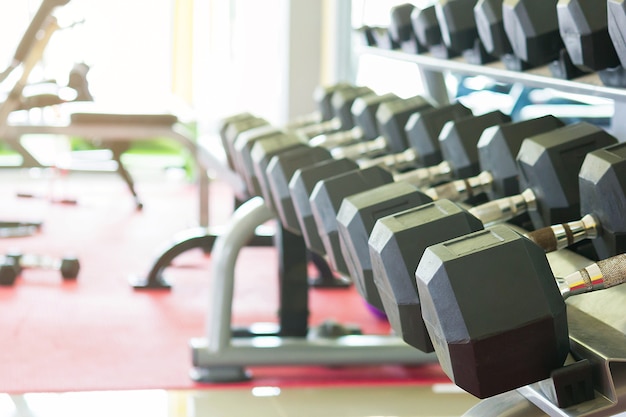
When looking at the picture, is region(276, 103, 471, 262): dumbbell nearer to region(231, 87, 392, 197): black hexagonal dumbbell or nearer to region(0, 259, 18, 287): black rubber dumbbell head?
region(231, 87, 392, 197): black hexagonal dumbbell

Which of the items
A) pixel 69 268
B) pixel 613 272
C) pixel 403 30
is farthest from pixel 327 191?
pixel 69 268

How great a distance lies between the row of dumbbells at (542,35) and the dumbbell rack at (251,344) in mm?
703

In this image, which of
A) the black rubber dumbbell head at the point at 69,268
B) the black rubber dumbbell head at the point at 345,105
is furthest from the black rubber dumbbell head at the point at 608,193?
the black rubber dumbbell head at the point at 69,268

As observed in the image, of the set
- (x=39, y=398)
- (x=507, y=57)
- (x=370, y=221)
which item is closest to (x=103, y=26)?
(x=39, y=398)

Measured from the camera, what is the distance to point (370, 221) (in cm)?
79

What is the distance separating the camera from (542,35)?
3.20 feet

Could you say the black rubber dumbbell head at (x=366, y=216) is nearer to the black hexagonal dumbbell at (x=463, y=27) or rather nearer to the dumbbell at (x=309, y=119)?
the black hexagonal dumbbell at (x=463, y=27)

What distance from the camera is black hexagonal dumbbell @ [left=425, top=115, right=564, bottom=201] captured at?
0.97 meters

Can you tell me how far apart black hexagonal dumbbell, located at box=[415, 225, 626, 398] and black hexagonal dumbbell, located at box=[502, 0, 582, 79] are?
44 cm

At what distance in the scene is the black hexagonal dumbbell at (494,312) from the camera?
0.57 meters

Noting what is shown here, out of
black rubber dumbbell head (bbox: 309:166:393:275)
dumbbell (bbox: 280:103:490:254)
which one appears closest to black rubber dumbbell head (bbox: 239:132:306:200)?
dumbbell (bbox: 280:103:490:254)

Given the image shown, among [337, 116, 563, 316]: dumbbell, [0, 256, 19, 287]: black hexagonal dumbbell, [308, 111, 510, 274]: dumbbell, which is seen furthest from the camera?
[0, 256, 19, 287]: black hexagonal dumbbell

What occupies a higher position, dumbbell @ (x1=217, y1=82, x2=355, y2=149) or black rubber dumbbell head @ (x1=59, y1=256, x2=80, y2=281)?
dumbbell @ (x1=217, y1=82, x2=355, y2=149)

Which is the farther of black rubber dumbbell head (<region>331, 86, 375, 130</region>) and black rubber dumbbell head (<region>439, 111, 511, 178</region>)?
black rubber dumbbell head (<region>331, 86, 375, 130</region>)
